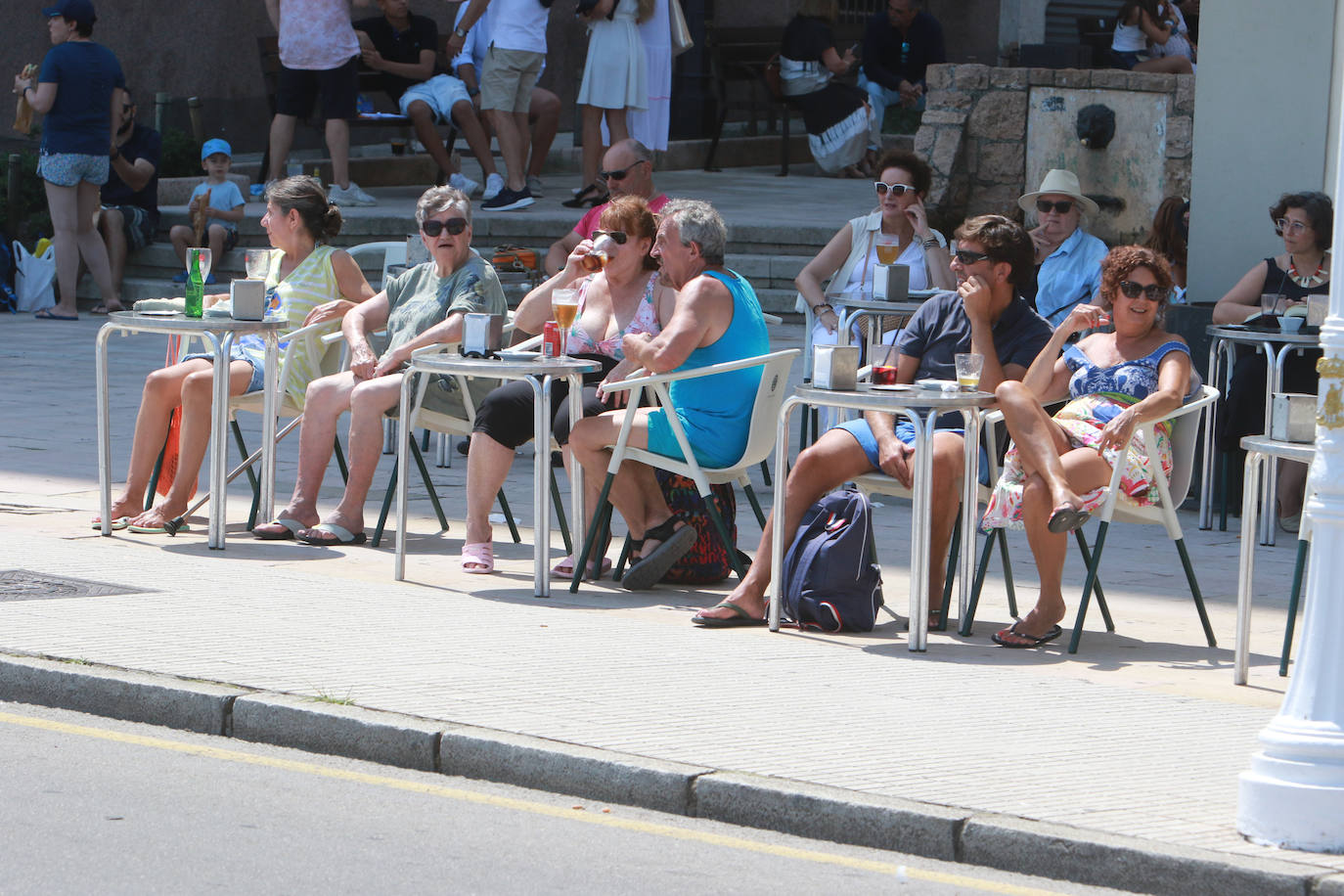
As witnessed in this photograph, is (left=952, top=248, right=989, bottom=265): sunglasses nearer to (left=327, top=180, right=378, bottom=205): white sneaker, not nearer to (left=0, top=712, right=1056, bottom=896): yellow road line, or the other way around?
(left=0, top=712, right=1056, bottom=896): yellow road line

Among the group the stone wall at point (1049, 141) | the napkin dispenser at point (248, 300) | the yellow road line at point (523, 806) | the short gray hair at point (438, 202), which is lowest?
the yellow road line at point (523, 806)

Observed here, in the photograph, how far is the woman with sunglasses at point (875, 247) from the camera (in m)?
9.55

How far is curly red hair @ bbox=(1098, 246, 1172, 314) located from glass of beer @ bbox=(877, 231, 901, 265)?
2566mm

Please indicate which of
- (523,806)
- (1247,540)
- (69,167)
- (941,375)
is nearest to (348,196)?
(69,167)

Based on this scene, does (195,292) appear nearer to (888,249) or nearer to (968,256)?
(968,256)

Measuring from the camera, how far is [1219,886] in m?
4.19

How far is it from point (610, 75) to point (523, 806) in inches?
453

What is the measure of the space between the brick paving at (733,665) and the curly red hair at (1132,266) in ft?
3.66

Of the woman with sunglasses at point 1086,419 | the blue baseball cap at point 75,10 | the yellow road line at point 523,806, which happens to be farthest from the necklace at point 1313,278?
the blue baseball cap at point 75,10

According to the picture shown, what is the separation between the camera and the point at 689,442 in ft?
23.2

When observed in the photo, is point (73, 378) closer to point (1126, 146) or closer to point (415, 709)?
point (1126, 146)

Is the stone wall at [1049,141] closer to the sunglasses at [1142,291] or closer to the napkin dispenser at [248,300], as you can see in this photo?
the sunglasses at [1142,291]

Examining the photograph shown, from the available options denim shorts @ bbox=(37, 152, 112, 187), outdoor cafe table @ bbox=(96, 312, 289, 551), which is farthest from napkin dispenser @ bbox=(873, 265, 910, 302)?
denim shorts @ bbox=(37, 152, 112, 187)

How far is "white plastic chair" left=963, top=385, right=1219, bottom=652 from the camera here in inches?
254
